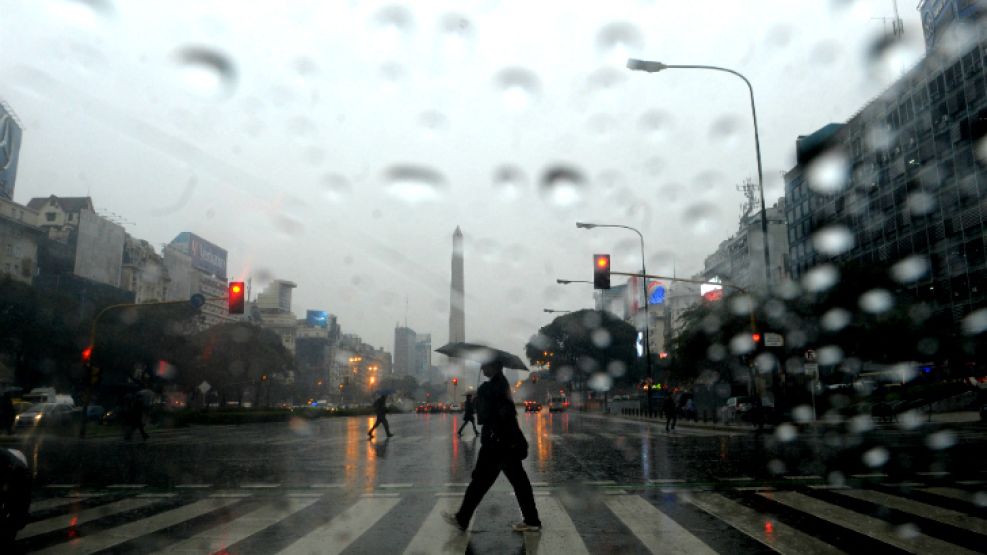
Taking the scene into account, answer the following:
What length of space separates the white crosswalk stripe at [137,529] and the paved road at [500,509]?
0.07ft

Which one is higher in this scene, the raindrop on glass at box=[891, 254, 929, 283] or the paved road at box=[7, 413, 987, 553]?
the raindrop on glass at box=[891, 254, 929, 283]

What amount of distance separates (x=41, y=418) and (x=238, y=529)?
1125 inches

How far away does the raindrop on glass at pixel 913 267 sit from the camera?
48209 mm

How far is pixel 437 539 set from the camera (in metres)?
6.26

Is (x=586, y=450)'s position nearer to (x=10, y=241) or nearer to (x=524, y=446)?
(x=524, y=446)

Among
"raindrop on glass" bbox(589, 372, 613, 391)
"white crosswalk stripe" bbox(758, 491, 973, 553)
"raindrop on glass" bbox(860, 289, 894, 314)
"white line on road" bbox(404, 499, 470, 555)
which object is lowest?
"white line on road" bbox(404, 499, 470, 555)

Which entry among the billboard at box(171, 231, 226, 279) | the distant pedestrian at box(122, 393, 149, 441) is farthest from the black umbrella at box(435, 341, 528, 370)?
the billboard at box(171, 231, 226, 279)

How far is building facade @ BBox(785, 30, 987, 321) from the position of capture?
43156mm

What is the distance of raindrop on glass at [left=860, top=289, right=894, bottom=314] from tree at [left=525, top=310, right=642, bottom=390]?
49.2 meters

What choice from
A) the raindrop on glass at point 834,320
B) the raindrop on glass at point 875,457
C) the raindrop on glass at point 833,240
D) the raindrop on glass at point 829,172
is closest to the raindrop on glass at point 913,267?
the raindrop on glass at point 833,240

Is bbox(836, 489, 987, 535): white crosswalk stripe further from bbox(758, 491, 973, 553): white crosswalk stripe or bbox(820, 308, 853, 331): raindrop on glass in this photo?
bbox(820, 308, 853, 331): raindrop on glass

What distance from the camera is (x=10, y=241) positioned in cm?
6500

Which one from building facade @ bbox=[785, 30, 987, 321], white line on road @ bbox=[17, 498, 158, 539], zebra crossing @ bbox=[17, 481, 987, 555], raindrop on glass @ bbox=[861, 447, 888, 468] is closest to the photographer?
zebra crossing @ bbox=[17, 481, 987, 555]

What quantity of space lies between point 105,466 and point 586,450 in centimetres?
982
